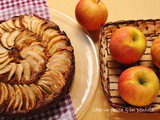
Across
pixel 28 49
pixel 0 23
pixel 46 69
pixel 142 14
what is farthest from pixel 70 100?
pixel 142 14

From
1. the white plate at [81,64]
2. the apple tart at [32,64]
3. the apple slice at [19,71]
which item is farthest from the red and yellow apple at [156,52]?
the apple slice at [19,71]

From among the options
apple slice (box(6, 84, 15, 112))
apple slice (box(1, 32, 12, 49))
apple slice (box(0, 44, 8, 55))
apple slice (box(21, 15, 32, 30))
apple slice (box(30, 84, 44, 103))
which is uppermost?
apple slice (box(21, 15, 32, 30))

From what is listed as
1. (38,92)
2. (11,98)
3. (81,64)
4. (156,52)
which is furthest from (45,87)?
(156,52)

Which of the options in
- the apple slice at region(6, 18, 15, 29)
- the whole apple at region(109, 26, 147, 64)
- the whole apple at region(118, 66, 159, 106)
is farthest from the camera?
the apple slice at region(6, 18, 15, 29)

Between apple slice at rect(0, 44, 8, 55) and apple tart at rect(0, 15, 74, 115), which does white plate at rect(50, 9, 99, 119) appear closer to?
apple tart at rect(0, 15, 74, 115)

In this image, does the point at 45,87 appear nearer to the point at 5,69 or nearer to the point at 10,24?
the point at 5,69

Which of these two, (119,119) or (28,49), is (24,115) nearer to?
(28,49)

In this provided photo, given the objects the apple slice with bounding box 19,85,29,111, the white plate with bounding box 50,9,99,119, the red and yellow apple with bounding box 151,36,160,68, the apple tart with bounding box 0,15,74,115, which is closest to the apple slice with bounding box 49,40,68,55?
the apple tart with bounding box 0,15,74,115
